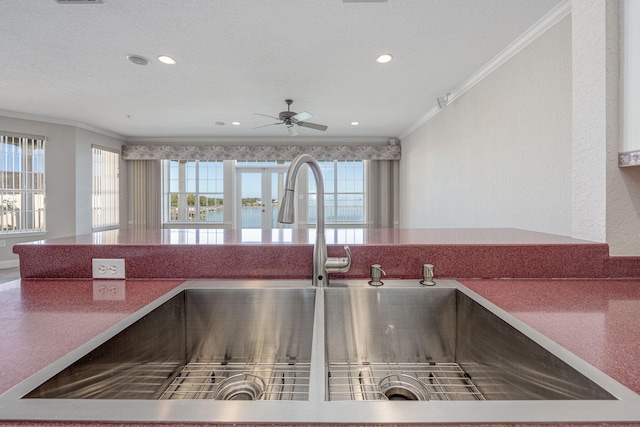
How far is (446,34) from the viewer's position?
2.53 metres

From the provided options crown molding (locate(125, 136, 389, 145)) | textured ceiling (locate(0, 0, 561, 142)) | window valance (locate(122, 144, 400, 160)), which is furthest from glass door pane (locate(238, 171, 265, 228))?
textured ceiling (locate(0, 0, 561, 142))

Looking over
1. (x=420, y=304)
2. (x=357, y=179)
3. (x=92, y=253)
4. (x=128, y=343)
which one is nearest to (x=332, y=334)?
(x=420, y=304)

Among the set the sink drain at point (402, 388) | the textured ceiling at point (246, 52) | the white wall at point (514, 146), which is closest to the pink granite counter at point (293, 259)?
the sink drain at point (402, 388)

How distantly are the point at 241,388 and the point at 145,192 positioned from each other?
23.0ft

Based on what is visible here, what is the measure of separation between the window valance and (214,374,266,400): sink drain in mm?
5931

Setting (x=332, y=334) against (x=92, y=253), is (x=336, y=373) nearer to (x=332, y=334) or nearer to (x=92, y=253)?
(x=332, y=334)

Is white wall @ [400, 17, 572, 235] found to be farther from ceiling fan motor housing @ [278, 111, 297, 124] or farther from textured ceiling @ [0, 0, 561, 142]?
ceiling fan motor housing @ [278, 111, 297, 124]

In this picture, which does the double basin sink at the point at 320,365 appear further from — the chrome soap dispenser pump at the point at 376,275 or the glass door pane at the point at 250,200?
the glass door pane at the point at 250,200

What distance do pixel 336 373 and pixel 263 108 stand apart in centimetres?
424

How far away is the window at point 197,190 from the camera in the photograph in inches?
273

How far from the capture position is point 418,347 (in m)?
0.90

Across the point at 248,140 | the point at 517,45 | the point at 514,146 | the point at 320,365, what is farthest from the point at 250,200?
the point at 320,365

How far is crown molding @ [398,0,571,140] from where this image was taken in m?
2.19

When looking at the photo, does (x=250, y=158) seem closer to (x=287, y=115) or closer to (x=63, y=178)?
(x=287, y=115)
